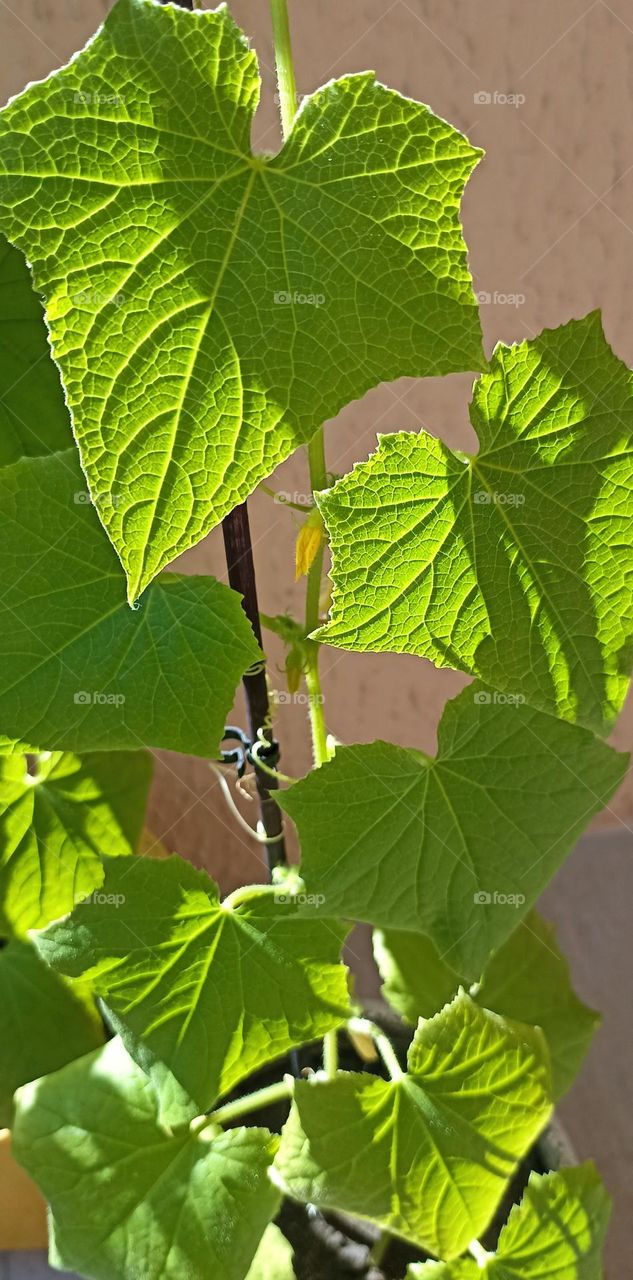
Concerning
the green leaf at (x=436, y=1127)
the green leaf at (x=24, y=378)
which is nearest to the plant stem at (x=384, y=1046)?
the green leaf at (x=436, y=1127)

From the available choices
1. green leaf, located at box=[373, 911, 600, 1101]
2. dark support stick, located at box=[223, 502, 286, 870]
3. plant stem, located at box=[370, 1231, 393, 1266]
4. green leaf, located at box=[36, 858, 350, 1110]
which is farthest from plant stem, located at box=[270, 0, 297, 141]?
plant stem, located at box=[370, 1231, 393, 1266]

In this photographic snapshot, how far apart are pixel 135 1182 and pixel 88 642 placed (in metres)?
0.24

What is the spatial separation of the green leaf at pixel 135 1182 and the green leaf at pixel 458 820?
155mm

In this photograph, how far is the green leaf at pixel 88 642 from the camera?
0.38 metres

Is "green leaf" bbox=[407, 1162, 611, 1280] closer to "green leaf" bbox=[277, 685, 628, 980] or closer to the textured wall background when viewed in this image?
"green leaf" bbox=[277, 685, 628, 980]

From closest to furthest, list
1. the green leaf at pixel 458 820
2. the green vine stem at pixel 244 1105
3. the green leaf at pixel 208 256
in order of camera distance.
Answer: the green leaf at pixel 208 256
the green leaf at pixel 458 820
the green vine stem at pixel 244 1105

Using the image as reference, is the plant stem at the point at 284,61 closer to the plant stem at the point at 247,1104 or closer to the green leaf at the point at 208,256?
the green leaf at the point at 208,256

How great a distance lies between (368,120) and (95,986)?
1.07ft

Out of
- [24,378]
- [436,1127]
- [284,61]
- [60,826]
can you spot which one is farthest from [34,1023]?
[284,61]

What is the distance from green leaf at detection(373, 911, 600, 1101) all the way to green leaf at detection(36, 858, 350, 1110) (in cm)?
12

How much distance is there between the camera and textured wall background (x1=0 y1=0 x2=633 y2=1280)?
1.96 feet

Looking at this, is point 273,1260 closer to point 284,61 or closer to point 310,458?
point 310,458

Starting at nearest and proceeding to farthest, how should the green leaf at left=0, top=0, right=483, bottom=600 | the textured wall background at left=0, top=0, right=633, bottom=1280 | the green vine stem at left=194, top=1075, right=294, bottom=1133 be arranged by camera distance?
the green leaf at left=0, top=0, right=483, bottom=600 → the green vine stem at left=194, top=1075, right=294, bottom=1133 → the textured wall background at left=0, top=0, right=633, bottom=1280

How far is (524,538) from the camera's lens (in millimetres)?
324
